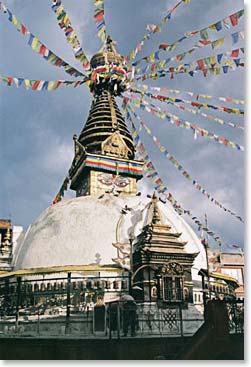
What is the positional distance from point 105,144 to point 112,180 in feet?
5.74

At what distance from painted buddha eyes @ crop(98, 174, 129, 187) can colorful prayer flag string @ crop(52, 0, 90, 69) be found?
4.41 m

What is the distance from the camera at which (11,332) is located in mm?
7203

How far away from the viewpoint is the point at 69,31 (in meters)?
9.78

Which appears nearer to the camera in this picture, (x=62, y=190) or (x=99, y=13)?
(x=99, y=13)

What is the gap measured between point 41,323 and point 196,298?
3.98 m

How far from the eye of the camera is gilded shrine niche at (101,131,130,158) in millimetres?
15594

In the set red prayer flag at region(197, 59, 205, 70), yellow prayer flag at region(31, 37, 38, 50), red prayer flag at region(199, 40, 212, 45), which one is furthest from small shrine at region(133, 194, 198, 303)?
yellow prayer flag at region(31, 37, 38, 50)

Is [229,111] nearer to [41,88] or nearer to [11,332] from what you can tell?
[41,88]

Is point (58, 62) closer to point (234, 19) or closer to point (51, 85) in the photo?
point (51, 85)

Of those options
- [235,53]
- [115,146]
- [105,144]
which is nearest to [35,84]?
[235,53]

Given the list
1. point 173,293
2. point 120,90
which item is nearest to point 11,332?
point 173,293

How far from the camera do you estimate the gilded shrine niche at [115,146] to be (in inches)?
614

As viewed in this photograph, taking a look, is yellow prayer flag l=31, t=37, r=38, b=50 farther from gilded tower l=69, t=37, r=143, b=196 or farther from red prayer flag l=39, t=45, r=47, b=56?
gilded tower l=69, t=37, r=143, b=196

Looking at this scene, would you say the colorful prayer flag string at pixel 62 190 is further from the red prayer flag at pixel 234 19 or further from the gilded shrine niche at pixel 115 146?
the red prayer flag at pixel 234 19
